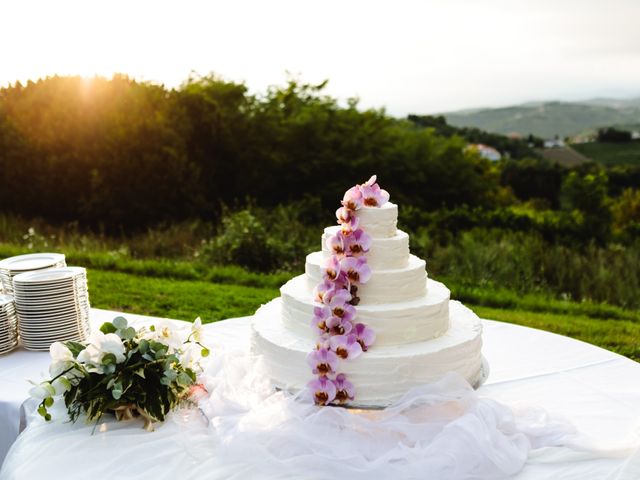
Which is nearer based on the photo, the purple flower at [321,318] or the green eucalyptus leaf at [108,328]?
the purple flower at [321,318]

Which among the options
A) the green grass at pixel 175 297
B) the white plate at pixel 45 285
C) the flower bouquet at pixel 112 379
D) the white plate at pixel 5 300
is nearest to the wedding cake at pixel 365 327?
the flower bouquet at pixel 112 379

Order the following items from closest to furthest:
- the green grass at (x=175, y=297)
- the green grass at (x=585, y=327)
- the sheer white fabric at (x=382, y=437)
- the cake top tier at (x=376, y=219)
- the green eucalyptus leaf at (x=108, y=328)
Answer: the sheer white fabric at (x=382, y=437) → the cake top tier at (x=376, y=219) → the green eucalyptus leaf at (x=108, y=328) → the green grass at (x=585, y=327) → the green grass at (x=175, y=297)

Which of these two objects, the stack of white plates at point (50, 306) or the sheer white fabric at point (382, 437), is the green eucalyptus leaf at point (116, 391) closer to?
the sheer white fabric at point (382, 437)

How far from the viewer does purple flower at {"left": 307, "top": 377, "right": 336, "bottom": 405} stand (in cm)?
275

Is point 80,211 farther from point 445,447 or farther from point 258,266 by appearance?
point 445,447

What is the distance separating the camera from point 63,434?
112 inches

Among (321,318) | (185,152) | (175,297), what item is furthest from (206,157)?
(321,318)

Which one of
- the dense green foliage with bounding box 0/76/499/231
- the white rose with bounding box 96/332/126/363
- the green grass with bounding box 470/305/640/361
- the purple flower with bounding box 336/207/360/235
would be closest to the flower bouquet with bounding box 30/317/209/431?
the white rose with bounding box 96/332/126/363

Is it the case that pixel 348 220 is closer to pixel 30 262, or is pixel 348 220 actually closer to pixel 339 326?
pixel 339 326

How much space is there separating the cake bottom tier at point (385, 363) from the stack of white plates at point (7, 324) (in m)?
1.78

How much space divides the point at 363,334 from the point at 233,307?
482cm

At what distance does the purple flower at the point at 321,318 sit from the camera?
281 centimetres

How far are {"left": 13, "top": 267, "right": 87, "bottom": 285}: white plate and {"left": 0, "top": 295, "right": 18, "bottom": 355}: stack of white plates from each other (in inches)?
7.7

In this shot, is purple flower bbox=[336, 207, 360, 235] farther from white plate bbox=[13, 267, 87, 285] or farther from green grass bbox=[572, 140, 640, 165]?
green grass bbox=[572, 140, 640, 165]
